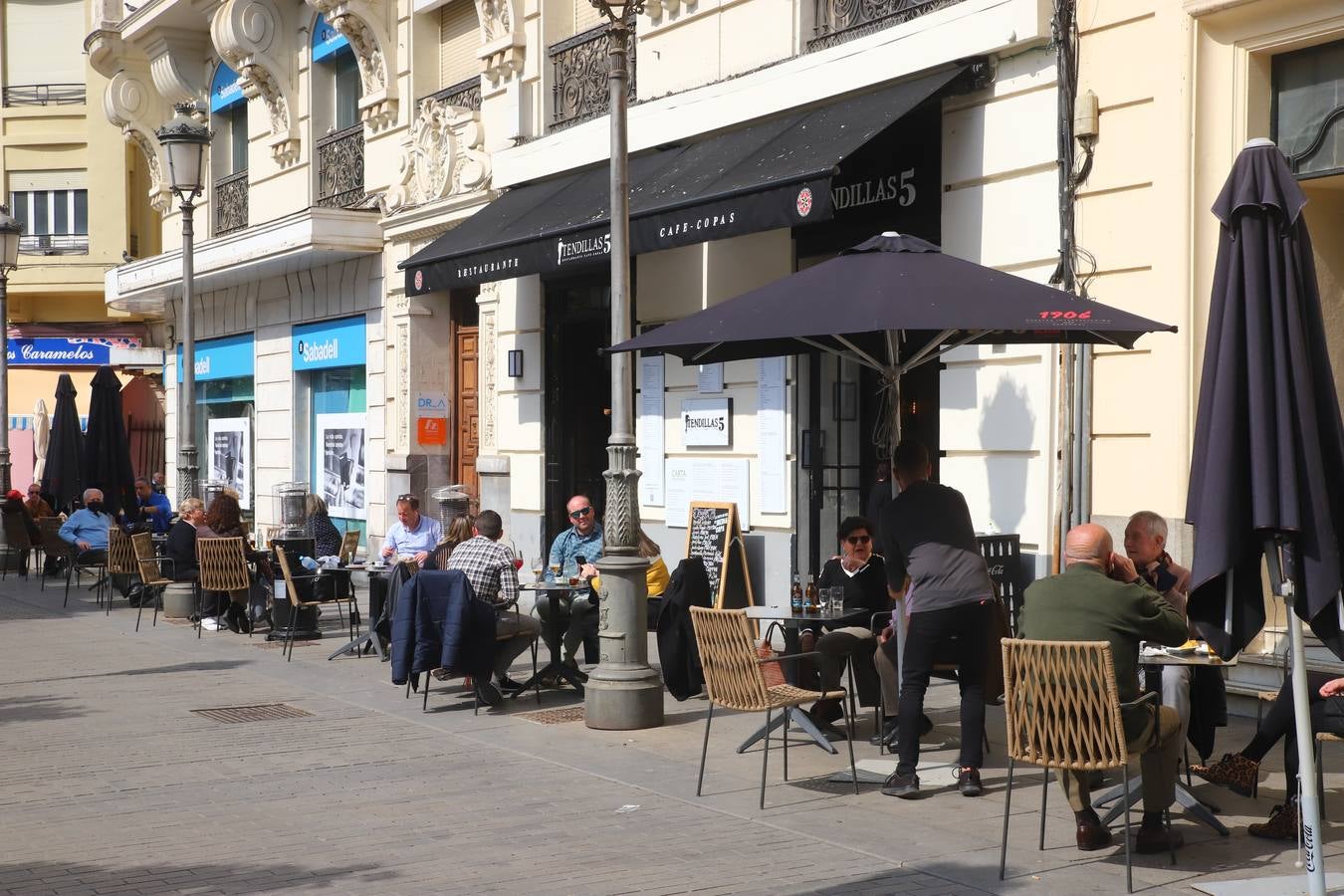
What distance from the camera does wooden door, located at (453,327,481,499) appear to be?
18.5 m

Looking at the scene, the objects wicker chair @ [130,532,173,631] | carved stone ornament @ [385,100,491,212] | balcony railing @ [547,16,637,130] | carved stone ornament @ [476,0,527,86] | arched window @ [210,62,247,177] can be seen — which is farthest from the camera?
arched window @ [210,62,247,177]

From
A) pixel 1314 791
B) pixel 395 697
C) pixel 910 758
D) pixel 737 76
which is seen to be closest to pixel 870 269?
pixel 910 758

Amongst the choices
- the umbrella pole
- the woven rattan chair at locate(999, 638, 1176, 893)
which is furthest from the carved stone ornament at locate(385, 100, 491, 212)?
the umbrella pole

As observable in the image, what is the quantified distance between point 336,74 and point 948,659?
1605 centimetres

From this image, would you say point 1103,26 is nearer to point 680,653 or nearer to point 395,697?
point 680,653

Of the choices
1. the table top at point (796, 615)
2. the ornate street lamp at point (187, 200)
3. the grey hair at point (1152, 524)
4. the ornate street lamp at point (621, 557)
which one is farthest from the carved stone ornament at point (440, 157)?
the grey hair at point (1152, 524)

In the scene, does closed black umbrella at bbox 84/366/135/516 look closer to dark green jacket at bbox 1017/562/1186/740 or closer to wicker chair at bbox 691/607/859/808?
wicker chair at bbox 691/607/859/808

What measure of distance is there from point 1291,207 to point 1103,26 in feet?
16.4

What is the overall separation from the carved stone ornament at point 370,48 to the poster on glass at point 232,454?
6.59 metres

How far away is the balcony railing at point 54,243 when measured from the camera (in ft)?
113

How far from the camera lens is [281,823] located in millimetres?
6918

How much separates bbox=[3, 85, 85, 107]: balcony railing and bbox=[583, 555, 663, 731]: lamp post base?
29.5 meters

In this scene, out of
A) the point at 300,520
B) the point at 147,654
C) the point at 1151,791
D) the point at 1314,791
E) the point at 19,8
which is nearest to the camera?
the point at 1314,791

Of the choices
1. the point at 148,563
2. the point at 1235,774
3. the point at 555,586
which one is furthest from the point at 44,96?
the point at 1235,774
